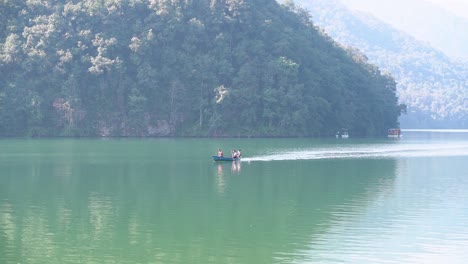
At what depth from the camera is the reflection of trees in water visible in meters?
25.2

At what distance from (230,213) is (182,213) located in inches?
83.6

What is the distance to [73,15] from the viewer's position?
130750 millimetres

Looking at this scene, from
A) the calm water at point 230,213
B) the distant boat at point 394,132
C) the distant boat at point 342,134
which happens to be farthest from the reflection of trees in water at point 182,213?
the distant boat at point 394,132

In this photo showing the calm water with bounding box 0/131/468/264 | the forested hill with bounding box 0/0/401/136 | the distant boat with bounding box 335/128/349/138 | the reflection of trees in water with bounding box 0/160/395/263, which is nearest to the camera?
the calm water with bounding box 0/131/468/264

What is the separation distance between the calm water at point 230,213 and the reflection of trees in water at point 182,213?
0.05 m

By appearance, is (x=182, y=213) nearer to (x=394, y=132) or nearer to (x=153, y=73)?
(x=153, y=73)

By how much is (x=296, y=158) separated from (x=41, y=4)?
254 ft

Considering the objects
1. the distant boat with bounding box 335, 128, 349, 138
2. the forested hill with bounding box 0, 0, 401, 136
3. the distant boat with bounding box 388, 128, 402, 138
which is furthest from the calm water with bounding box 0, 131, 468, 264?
the distant boat with bounding box 388, 128, 402, 138

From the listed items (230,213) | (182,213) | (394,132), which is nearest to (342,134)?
(394,132)

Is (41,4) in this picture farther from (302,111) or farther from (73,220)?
(73,220)

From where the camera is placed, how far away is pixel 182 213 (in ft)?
110

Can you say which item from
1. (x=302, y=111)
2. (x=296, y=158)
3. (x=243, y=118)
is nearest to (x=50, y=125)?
(x=243, y=118)

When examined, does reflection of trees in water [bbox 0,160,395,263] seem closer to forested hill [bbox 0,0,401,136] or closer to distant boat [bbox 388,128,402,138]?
forested hill [bbox 0,0,401,136]

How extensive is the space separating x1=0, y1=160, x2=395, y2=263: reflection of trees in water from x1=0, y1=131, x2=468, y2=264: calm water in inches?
1.9
